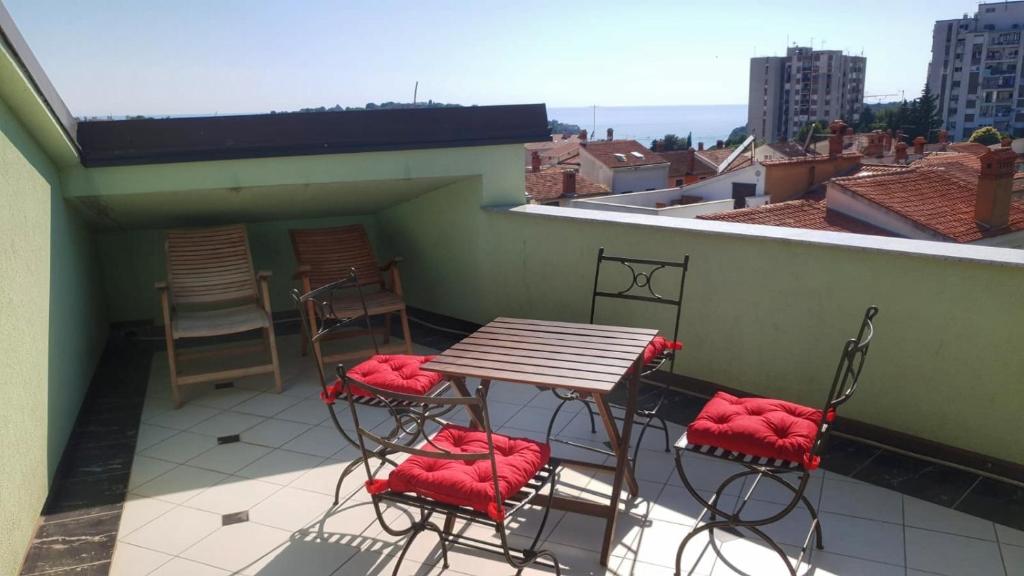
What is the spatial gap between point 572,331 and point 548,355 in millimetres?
363

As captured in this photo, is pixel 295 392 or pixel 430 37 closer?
pixel 295 392

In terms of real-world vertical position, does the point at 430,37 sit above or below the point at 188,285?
above

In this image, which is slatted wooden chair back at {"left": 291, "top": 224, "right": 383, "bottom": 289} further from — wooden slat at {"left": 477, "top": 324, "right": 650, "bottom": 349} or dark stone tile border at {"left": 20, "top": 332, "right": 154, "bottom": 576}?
wooden slat at {"left": 477, "top": 324, "right": 650, "bottom": 349}

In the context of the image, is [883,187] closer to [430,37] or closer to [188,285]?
[430,37]

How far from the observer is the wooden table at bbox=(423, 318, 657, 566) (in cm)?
261

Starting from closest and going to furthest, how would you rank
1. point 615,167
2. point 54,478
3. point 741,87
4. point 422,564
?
point 422,564
point 54,478
point 615,167
point 741,87

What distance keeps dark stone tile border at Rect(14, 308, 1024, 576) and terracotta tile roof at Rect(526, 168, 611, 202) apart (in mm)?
19216

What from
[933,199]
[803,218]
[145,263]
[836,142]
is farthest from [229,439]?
[836,142]

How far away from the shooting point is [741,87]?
108875mm

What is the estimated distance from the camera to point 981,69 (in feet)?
272

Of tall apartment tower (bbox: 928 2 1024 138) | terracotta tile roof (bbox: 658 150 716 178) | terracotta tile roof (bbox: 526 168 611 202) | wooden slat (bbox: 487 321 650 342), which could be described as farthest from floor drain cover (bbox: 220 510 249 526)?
tall apartment tower (bbox: 928 2 1024 138)

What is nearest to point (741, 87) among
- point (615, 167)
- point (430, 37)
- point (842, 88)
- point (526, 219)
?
point (842, 88)

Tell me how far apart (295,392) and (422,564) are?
220 centimetres

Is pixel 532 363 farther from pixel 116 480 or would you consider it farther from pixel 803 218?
pixel 803 218
